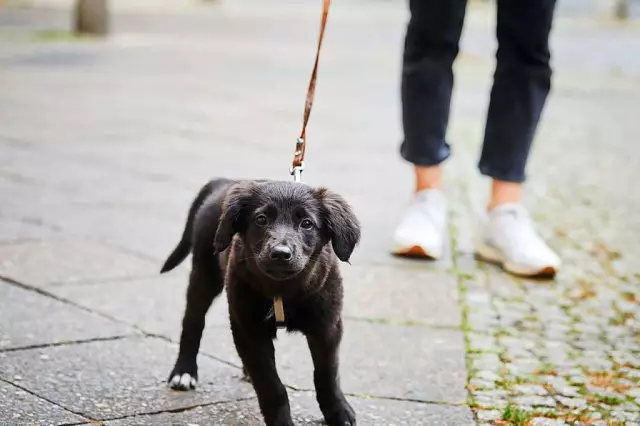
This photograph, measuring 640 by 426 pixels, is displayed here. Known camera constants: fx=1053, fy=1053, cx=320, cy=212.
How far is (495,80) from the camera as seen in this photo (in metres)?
4.75

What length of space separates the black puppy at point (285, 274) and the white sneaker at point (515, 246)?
183 centimetres

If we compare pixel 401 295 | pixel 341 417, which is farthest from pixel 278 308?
pixel 401 295

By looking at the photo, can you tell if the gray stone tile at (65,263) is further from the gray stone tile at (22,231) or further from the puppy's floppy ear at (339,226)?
the puppy's floppy ear at (339,226)

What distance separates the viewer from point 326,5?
3.67 m

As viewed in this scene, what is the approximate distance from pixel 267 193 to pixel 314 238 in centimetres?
17

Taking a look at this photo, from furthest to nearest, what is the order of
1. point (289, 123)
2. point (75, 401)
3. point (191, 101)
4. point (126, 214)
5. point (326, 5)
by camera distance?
1. point (191, 101)
2. point (289, 123)
3. point (126, 214)
4. point (326, 5)
5. point (75, 401)

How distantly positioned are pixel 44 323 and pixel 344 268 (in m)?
1.42

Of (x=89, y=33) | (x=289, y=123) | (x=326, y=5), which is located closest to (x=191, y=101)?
(x=289, y=123)

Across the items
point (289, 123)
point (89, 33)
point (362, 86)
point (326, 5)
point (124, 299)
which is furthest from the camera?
point (89, 33)

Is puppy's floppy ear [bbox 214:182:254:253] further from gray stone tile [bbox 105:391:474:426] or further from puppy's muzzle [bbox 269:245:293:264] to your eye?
gray stone tile [bbox 105:391:474:426]

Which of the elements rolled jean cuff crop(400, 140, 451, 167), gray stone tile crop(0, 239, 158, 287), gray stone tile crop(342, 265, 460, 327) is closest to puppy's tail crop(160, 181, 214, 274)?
gray stone tile crop(342, 265, 460, 327)

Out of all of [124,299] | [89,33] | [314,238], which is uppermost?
[314,238]

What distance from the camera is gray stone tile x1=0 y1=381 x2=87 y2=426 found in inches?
113

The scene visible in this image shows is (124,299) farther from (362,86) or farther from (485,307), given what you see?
(362,86)
